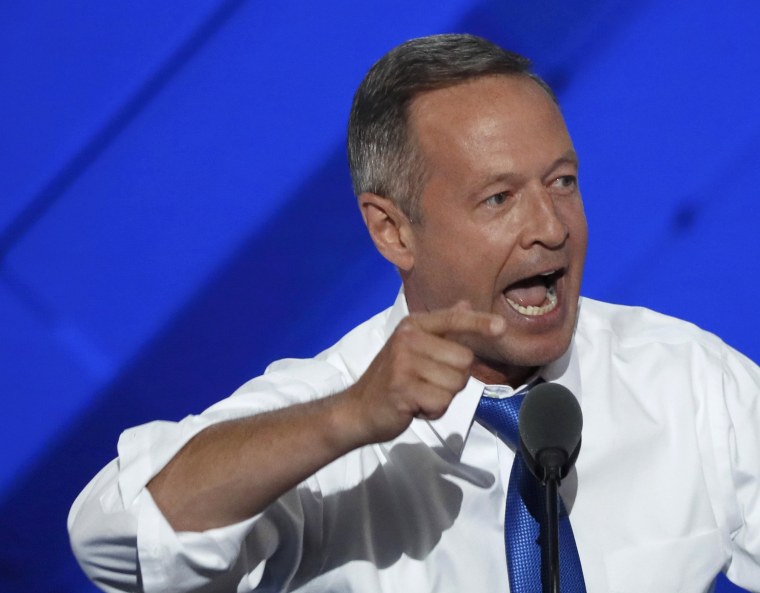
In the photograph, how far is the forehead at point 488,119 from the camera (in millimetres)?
1603

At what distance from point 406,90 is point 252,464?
1.83 feet

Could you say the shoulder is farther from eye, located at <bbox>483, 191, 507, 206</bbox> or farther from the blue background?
the blue background

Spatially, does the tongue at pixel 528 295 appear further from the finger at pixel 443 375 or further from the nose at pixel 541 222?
the finger at pixel 443 375

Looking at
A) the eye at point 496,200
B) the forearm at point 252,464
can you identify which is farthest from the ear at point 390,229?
the forearm at point 252,464

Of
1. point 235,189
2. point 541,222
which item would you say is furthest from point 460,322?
point 235,189

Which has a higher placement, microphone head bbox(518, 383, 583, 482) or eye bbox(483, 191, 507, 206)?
eye bbox(483, 191, 507, 206)

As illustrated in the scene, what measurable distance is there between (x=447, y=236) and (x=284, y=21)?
0.99 m

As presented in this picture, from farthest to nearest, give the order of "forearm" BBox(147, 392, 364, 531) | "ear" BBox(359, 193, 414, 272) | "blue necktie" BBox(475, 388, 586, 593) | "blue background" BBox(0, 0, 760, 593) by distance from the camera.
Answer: "blue background" BBox(0, 0, 760, 593)
"ear" BBox(359, 193, 414, 272)
"blue necktie" BBox(475, 388, 586, 593)
"forearm" BBox(147, 392, 364, 531)

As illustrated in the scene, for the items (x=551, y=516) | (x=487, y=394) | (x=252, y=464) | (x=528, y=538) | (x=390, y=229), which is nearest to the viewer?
(x=551, y=516)

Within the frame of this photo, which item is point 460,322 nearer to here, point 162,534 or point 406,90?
point 162,534

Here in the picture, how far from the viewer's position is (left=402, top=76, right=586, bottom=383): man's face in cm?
159

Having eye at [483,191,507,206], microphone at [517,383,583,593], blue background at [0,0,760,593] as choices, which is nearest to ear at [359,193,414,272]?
eye at [483,191,507,206]

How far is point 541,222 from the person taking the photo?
1.58 m

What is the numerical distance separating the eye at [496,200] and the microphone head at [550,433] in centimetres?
41
